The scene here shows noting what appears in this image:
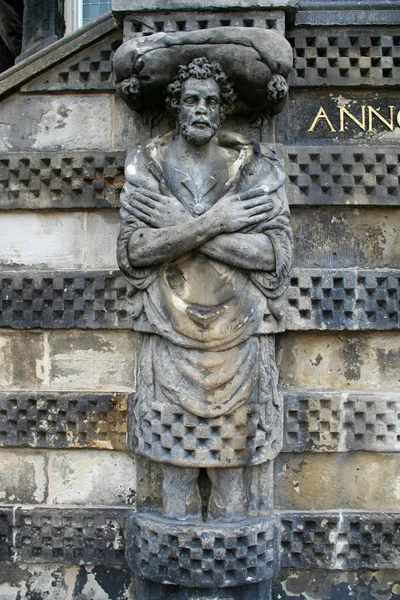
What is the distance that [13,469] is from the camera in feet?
14.3

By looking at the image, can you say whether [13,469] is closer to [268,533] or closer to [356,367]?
[268,533]

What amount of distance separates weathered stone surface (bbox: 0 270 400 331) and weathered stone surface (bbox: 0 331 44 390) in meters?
0.11

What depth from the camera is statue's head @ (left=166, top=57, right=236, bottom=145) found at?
3760 millimetres

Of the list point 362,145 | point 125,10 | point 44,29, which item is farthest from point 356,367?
→ point 44,29

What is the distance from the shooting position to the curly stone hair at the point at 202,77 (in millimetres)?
3766

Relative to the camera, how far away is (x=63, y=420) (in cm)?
425

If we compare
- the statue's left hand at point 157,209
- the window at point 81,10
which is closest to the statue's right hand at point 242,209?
the statue's left hand at point 157,209

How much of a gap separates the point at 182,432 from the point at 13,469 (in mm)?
1315

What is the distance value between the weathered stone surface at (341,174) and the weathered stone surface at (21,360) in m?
1.97

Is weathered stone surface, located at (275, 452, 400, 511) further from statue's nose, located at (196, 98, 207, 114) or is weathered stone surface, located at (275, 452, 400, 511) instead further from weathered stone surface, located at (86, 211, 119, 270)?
statue's nose, located at (196, 98, 207, 114)

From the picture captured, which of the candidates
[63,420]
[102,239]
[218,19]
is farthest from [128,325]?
[218,19]

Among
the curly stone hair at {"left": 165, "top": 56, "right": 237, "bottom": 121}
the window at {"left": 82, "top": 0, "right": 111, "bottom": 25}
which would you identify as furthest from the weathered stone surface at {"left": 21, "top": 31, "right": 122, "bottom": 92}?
the window at {"left": 82, "top": 0, "right": 111, "bottom": 25}

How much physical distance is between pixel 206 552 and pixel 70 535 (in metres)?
0.96

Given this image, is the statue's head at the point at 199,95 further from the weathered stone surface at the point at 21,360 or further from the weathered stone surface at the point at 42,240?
the weathered stone surface at the point at 21,360
